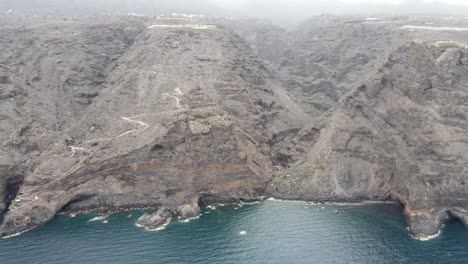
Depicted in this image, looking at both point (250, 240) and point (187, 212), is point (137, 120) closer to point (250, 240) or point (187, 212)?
point (187, 212)

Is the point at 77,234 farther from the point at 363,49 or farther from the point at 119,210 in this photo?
the point at 363,49

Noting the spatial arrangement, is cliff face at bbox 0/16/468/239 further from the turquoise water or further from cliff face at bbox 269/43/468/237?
the turquoise water

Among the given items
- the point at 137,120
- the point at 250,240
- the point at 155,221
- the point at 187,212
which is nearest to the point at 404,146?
the point at 250,240

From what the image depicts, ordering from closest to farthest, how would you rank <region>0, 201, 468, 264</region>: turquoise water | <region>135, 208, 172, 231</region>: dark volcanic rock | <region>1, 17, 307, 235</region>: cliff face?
<region>0, 201, 468, 264</region>: turquoise water → <region>135, 208, 172, 231</region>: dark volcanic rock → <region>1, 17, 307, 235</region>: cliff face

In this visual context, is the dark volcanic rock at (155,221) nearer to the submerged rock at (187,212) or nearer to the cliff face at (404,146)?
the submerged rock at (187,212)

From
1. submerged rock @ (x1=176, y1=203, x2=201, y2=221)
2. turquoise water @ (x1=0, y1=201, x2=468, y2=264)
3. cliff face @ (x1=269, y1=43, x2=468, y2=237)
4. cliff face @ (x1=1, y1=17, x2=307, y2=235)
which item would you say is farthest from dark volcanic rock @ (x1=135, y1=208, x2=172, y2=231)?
cliff face @ (x1=269, y1=43, x2=468, y2=237)
